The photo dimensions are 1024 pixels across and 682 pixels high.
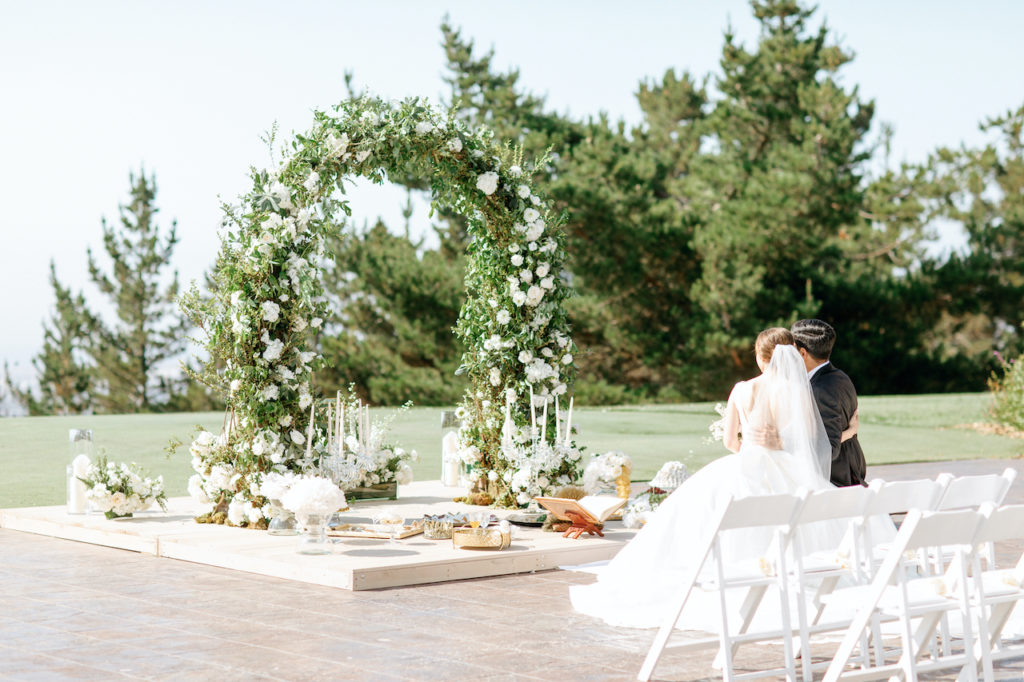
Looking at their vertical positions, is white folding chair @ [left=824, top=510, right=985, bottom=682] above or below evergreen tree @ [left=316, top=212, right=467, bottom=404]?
below

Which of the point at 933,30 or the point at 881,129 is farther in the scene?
the point at 881,129

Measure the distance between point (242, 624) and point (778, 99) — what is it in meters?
34.3

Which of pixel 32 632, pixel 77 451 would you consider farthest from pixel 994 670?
pixel 77 451

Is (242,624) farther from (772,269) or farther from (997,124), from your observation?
(997,124)

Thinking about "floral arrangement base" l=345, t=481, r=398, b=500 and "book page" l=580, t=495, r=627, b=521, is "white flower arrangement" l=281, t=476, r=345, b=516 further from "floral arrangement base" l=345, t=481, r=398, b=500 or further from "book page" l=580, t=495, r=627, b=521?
"floral arrangement base" l=345, t=481, r=398, b=500

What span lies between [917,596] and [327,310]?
6.14 meters

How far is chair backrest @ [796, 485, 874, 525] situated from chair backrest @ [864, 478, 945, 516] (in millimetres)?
38

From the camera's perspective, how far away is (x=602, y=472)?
434 inches

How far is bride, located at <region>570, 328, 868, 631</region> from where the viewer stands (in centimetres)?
720

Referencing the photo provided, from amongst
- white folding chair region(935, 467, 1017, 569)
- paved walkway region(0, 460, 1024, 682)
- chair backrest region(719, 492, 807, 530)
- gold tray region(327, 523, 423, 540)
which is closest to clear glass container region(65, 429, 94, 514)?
paved walkway region(0, 460, 1024, 682)

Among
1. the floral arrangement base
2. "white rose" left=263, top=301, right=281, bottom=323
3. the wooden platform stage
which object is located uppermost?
"white rose" left=263, top=301, right=281, bottom=323

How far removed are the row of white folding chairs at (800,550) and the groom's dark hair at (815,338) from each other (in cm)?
214

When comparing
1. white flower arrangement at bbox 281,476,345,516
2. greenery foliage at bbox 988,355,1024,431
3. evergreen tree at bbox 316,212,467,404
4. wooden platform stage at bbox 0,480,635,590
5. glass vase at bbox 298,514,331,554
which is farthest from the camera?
evergreen tree at bbox 316,212,467,404

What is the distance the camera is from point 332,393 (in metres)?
38.2
